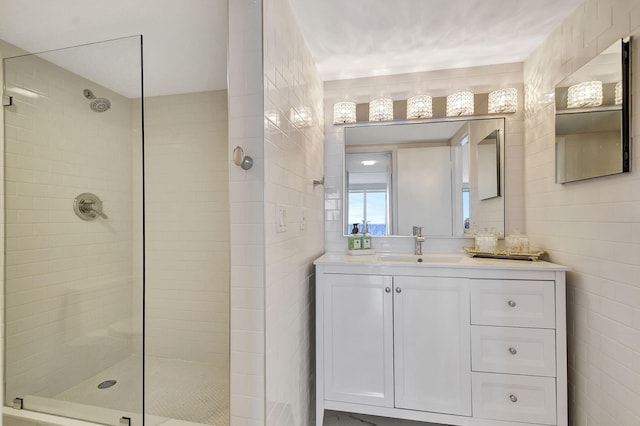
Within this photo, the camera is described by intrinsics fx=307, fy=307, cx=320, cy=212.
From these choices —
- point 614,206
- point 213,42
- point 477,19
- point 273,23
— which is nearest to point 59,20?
point 213,42

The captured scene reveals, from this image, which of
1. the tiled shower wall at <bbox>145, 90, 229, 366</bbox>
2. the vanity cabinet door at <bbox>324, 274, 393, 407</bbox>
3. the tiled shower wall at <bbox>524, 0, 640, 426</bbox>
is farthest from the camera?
the vanity cabinet door at <bbox>324, 274, 393, 407</bbox>

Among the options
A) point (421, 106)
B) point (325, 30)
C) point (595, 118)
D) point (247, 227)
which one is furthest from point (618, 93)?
point (247, 227)

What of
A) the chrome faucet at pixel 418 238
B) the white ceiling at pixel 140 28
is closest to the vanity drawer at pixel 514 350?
the chrome faucet at pixel 418 238

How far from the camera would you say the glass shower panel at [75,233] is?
142cm

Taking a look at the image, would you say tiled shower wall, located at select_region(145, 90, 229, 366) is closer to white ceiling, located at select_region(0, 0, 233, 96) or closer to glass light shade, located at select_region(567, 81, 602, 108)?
white ceiling, located at select_region(0, 0, 233, 96)

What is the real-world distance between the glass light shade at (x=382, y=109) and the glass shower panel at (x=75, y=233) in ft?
4.83

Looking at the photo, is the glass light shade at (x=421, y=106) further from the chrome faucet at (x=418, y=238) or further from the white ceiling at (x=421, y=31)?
the chrome faucet at (x=418, y=238)

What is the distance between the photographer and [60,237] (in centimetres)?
145

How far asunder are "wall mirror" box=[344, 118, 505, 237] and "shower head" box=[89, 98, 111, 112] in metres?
1.48

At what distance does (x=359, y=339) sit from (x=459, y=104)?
5.57 feet

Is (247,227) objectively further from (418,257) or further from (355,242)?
(418,257)

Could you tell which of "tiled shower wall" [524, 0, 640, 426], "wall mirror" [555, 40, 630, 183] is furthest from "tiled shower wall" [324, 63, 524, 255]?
"wall mirror" [555, 40, 630, 183]

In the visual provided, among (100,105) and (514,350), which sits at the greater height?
(100,105)

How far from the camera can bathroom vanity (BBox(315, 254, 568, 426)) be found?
1.57 meters
